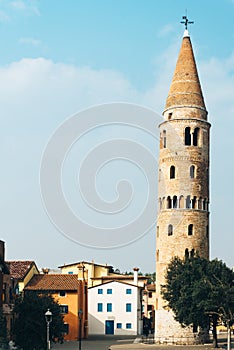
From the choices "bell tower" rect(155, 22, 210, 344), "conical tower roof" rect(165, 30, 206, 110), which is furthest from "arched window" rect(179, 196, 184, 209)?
"conical tower roof" rect(165, 30, 206, 110)

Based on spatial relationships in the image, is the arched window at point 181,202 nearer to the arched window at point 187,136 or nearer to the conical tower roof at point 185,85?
the arched window at point 187,136

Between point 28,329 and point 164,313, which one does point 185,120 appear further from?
point 28,329

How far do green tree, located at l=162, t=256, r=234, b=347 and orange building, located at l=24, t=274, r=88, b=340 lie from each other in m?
14.3

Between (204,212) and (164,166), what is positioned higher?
(164,166)

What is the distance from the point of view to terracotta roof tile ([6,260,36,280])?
76875 mm

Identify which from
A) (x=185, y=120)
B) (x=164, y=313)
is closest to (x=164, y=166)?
(x=185, y=120)

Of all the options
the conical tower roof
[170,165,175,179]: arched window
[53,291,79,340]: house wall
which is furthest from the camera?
[53,291,79,340]: house wall

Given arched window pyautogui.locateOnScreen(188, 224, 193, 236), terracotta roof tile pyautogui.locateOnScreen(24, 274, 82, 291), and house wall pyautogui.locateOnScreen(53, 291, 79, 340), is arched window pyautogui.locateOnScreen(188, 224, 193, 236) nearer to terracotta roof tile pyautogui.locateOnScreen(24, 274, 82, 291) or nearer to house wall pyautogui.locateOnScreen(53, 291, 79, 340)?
terracotta roof tile pyautogui.locateOnScreen(24, 274, 82, 291)

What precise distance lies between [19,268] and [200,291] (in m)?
30.0

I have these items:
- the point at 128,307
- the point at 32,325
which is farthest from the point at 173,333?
the point at 32,325

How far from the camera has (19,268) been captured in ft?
260

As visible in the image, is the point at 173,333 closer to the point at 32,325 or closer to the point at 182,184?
the point at 182,184

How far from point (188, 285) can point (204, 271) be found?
2.21 meters

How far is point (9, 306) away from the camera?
183 ft
